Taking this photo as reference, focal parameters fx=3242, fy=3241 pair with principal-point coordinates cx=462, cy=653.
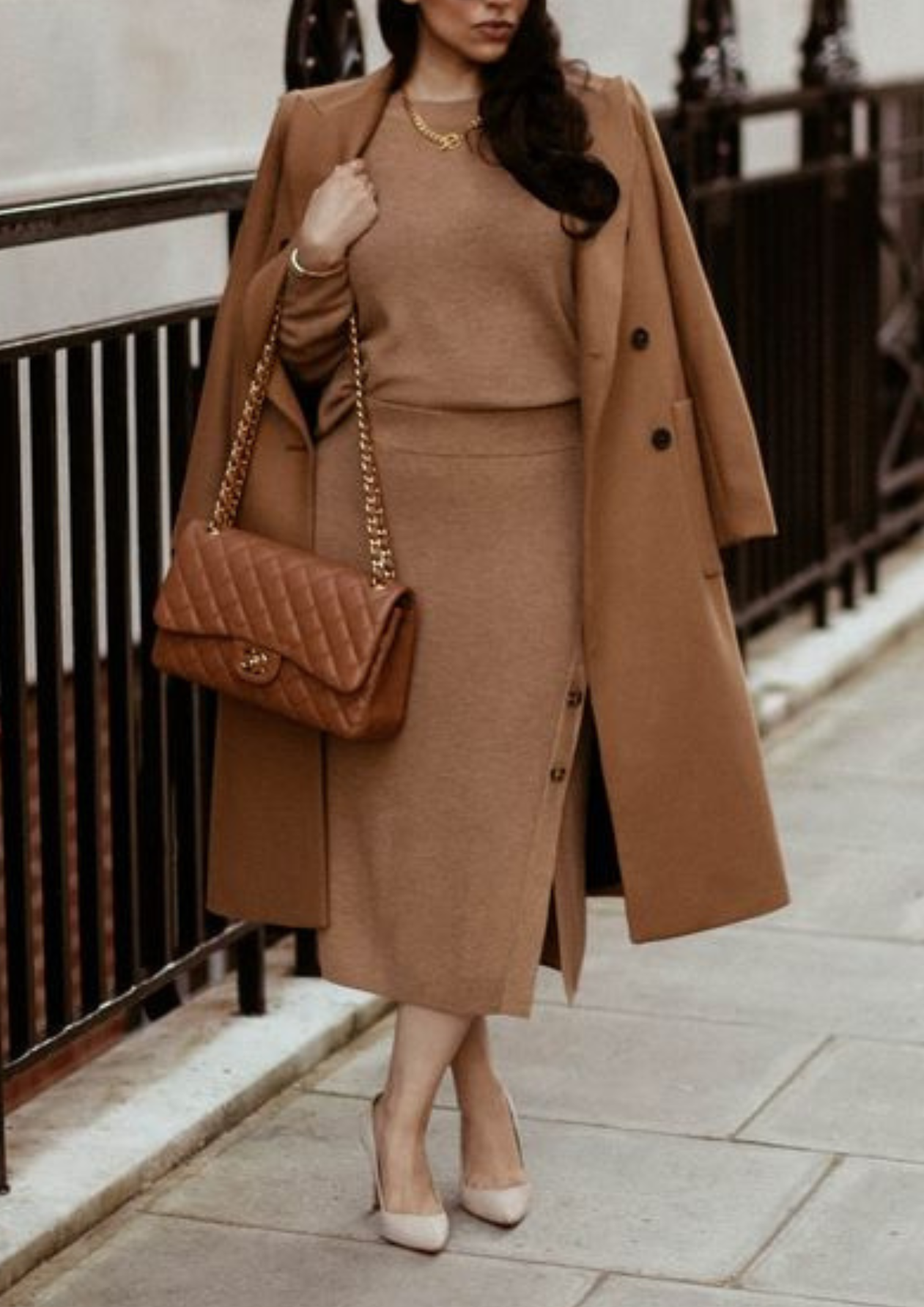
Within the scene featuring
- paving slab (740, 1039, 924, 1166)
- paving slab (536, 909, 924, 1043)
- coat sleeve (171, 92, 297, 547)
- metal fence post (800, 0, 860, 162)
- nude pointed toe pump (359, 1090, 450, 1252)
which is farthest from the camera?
metal fence post (800, 0, 860, 162)

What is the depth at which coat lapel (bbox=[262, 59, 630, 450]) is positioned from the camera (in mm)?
4391

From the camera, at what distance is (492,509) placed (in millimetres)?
4488

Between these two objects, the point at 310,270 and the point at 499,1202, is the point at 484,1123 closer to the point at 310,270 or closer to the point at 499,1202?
the point at 499,1202

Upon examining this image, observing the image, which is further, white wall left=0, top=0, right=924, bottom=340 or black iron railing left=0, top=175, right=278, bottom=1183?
white wall left=0, top=0, right=924, bottom=340

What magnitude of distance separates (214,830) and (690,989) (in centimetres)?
151

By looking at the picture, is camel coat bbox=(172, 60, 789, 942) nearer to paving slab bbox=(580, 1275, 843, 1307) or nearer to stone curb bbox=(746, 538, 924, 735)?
paving slab bbox=(580, 1275, 843, 1307)

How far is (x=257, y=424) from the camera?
4.58m

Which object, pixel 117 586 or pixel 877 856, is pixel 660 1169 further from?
pixel 877 856

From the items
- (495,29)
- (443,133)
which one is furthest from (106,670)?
(495,29)

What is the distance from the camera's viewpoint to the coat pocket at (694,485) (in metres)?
4.52

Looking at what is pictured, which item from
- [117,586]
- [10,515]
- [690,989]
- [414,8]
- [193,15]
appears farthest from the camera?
[193,15]

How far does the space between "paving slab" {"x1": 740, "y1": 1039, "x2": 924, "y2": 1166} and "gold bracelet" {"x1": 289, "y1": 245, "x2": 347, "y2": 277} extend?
1.62 metres

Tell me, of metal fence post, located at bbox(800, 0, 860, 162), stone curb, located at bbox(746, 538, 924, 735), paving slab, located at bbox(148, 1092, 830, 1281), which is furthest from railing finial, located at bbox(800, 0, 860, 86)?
paving slab, located at bbox(148, 1092, 830, 1281)

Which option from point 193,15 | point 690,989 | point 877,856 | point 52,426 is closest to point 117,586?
point 52,426
